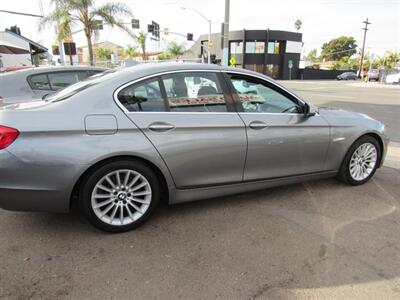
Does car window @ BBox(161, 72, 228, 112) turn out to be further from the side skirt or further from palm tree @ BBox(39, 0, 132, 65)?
palm tree @ BBox(39, 0, 132, 65)

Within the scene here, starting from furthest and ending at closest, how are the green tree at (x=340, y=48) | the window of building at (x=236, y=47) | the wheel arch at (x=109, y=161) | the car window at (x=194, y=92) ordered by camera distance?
the green tree at (x=340, y=48), the window of building at (x=236, y=47), the car window at (x=194, y=92), the wheel arch at (x=109, y=161)

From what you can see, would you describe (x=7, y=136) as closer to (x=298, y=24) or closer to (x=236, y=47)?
(x=236, y=47)

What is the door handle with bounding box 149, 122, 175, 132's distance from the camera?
2995 mm

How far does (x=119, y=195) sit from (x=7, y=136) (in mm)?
1048

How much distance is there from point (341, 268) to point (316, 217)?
88 cm

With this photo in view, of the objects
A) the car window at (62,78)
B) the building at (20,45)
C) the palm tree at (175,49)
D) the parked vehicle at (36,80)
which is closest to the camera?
the parked vehicle at (36,80)

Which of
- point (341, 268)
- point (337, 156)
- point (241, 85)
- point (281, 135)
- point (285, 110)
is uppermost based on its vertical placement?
point (241, 85)

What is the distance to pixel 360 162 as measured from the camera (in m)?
4.31

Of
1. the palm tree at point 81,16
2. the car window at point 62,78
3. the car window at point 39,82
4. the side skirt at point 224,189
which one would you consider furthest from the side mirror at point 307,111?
the palm tree at point 81,16

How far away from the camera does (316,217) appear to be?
3.48 metres

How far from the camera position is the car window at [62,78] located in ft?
19.9

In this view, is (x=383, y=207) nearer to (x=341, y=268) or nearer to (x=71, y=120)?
(x=341, y=268)

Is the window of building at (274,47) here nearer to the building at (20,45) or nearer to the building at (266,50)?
the building at (266,50)

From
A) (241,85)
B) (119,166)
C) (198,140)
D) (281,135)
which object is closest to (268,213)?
(281,135)
